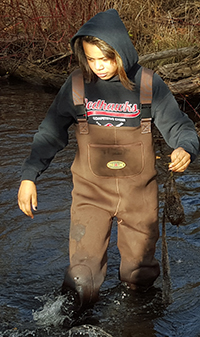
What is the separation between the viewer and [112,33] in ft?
9.27

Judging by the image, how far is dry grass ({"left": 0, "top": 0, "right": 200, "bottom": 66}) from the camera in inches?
359

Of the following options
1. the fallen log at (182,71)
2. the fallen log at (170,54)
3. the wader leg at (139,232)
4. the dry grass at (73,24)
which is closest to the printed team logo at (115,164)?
the wader leg at (139,232)

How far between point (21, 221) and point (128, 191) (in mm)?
2061

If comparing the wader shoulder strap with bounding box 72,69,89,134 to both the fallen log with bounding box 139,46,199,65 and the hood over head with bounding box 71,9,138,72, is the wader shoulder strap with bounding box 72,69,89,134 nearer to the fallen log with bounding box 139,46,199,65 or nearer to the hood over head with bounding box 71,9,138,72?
the hood over head with bounding box 71,9,138,72

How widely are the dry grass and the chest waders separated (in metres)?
6.08

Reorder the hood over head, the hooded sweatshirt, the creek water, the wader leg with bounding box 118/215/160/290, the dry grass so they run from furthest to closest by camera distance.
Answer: the dry grass < the creek water < the wader leg with bounding box 118/215/160/290 < the hooded sweatshirt < the hood over head

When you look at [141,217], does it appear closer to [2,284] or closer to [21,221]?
[2,284]

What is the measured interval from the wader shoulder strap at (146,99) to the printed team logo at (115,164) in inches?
9.1

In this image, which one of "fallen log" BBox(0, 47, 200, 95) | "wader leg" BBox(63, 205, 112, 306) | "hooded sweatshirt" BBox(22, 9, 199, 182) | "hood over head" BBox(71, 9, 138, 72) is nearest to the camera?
"hood over head" BBox(71, 9, 138, 72)

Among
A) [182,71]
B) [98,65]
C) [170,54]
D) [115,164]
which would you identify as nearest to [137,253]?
[115,164]

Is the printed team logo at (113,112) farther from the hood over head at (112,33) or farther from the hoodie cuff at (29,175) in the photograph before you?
the hoodie cuff at (29,175)

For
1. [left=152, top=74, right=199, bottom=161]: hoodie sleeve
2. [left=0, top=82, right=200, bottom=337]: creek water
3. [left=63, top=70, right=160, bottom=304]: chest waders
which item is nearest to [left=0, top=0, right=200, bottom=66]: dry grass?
→ [left=0, top=82, right=200, bottom=337]: creek water

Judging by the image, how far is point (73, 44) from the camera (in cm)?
298

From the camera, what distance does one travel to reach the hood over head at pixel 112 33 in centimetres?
279
